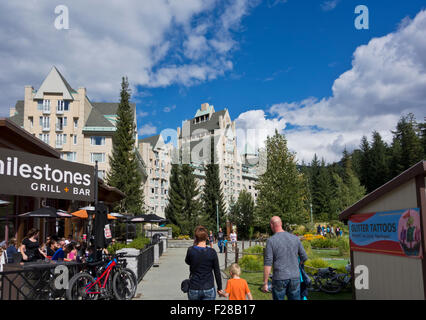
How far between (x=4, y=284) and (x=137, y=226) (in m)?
36.4

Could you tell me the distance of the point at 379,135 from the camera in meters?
91.9

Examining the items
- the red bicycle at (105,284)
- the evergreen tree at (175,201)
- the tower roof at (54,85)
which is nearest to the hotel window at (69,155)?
the tower roof at (54,85)

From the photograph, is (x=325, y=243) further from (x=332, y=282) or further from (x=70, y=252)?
(x=70, y=252)

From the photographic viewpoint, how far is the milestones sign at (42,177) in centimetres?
675

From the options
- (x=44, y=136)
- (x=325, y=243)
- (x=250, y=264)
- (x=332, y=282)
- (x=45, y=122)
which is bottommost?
(x=325, y=243)

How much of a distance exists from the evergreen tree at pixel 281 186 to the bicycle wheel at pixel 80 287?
96.0ft

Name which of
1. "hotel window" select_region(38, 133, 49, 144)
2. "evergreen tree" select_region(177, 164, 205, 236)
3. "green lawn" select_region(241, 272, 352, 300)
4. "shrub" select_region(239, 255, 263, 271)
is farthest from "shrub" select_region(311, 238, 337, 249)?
"hotel window" select_region(38, 133, 49, 144)

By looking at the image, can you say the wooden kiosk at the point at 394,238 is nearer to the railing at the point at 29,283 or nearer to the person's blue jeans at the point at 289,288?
the person's blue jeans at the point at 289,288

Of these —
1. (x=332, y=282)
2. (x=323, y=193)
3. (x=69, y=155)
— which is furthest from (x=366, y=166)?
(x=332, y=282)

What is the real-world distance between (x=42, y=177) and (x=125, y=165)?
38063 millimetres

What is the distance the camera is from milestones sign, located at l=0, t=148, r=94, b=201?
6750mm

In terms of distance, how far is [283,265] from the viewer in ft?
19.6

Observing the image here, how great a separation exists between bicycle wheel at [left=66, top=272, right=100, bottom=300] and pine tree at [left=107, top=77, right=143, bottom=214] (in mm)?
35441
